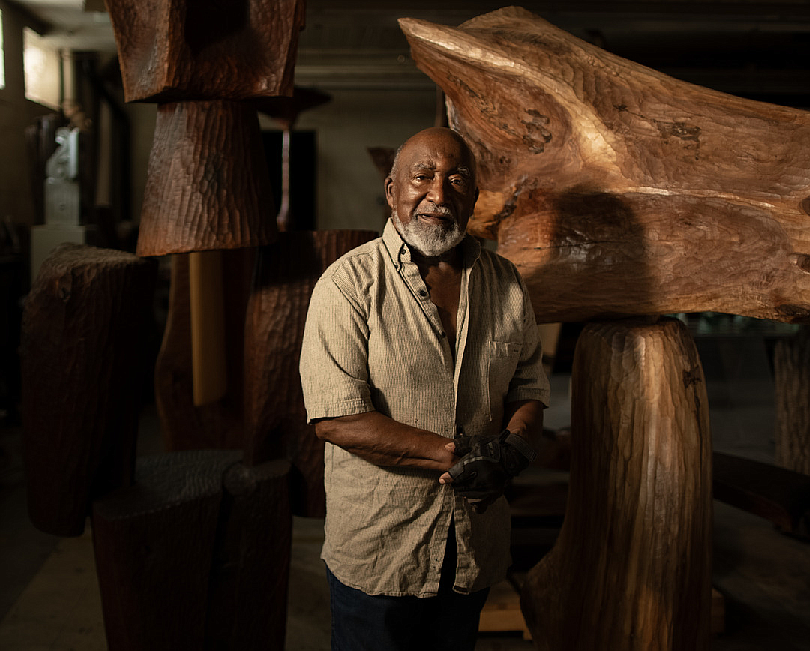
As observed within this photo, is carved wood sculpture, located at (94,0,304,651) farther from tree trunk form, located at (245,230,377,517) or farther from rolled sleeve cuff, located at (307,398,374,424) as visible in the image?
rolled sleeve cuff, located at (307,398,374,424)

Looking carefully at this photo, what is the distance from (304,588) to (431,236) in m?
1.98

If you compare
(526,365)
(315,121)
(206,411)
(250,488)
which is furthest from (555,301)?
(315,121)

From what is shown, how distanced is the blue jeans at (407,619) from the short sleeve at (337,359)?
321mm

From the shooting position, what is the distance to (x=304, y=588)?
2.71 m

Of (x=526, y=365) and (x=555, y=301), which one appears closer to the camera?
(x=526, y=365)

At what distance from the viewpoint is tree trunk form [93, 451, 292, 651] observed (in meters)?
1.72

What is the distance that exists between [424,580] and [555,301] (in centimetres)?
77

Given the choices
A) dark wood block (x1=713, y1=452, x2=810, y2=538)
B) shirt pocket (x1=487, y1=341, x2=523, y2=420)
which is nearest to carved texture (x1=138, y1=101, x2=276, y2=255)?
shirt pocket (x1=487, y1=341, x2=523, y2=420)

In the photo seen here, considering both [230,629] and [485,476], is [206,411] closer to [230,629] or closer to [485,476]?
[230,629]

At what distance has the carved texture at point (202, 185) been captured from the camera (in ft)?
5.51

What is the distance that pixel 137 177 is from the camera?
782 centimetres

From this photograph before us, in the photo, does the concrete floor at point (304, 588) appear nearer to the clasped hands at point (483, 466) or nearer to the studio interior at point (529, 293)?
the studio interior at point (529, 293)

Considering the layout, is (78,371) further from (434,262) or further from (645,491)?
(645,491)

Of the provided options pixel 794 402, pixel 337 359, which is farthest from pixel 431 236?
pixel 794 402
